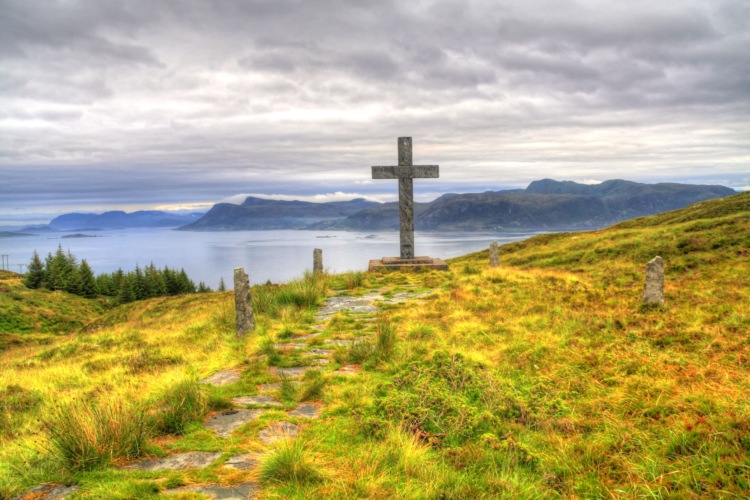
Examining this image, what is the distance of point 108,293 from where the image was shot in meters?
75.8

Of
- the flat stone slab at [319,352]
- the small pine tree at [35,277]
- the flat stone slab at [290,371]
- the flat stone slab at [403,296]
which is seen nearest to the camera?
the flat stone slab at [290,371]

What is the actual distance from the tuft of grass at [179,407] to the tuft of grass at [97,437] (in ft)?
0.98

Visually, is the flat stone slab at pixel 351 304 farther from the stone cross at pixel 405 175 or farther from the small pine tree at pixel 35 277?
the small pine tree at pixel 35 277

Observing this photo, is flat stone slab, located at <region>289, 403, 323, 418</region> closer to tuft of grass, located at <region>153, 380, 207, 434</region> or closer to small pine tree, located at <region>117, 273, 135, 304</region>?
tuft of grass, located at <region>153, 380, 207, 434</region>

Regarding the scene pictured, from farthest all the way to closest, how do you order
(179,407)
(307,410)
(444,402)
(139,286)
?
(139,286), (307,410), (444,402), (179,407)

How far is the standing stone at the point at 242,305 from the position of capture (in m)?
9.60

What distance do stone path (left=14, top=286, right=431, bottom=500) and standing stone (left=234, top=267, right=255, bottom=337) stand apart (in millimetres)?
1385

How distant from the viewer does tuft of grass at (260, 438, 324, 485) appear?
140 inches

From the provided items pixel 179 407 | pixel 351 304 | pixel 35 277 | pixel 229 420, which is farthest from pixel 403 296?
pixel 35 277

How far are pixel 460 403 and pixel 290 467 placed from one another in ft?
7.67

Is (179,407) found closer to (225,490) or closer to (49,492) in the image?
(49,492)

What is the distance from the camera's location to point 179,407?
494 cm

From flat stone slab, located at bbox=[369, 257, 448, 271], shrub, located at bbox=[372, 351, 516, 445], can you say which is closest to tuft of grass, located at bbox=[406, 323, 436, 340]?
shrub, located at bbox=[372, 351, 516, 445]

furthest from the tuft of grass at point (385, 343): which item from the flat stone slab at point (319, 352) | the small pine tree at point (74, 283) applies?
the small pine tree at point (74, 283)
